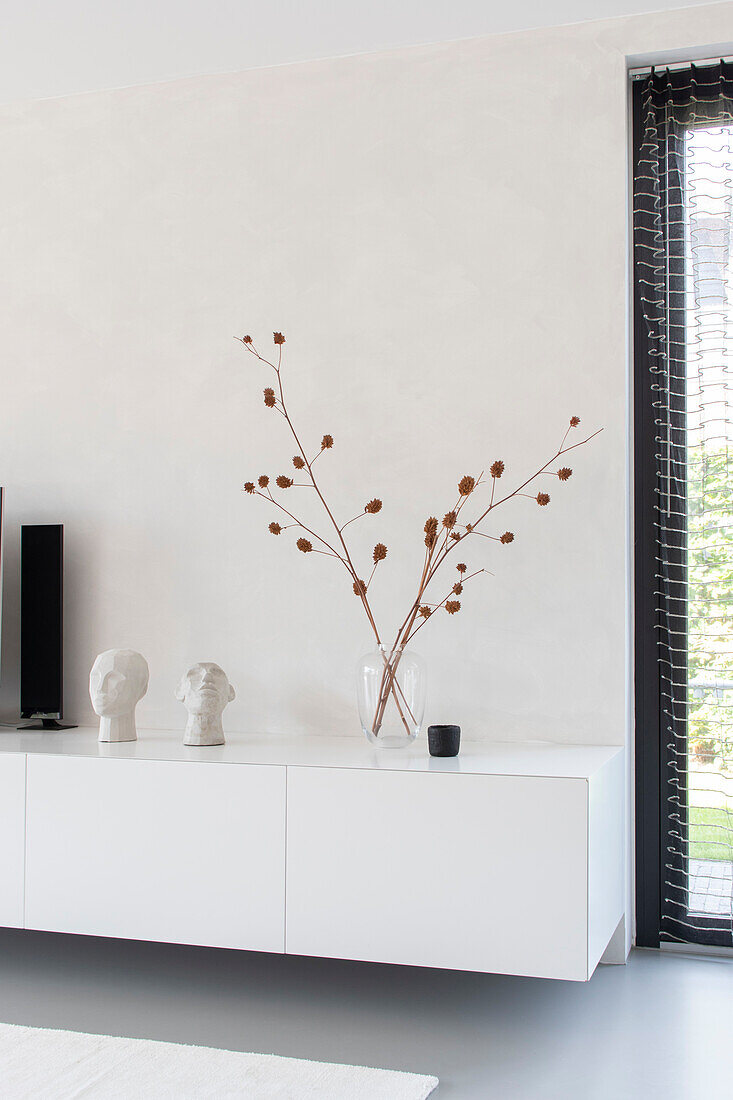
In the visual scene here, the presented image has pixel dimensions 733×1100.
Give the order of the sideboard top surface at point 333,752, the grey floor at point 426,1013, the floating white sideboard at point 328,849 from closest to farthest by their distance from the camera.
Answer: the grey floor at point 426,1013, the floating white sideboard at point 328,849, the sideboard top surface at point 333,752

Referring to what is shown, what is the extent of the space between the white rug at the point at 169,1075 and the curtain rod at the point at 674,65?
2.61 meters

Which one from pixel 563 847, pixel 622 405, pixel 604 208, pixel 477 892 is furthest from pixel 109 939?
pixel 604 208

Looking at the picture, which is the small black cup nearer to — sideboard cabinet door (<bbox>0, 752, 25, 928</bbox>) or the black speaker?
sideboard cabinet door (<bbox>0, 752, 25, 928</bbox>)

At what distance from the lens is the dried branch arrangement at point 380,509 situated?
→ 272 centimetres

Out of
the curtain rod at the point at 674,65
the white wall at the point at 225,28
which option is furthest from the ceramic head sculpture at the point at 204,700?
the curtain rod at the point at 674,65

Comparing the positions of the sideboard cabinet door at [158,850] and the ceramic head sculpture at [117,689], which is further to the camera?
the ceramic head sculpture at [117,689]

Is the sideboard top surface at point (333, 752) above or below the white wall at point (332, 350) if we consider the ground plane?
below

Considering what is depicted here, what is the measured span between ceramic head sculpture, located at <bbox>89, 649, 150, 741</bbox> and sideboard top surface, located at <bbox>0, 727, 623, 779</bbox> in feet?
0.15

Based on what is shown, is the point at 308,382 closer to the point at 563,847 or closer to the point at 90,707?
the point at 90,707

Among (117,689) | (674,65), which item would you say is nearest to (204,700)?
(117,689)

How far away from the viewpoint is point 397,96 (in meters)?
3.09

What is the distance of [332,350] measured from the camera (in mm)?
3092

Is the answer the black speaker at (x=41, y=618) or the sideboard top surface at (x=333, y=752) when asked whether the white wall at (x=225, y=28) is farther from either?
the sideboard top surface at (x=333, y=752)

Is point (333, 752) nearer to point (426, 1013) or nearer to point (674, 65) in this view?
point (426, 1013)
